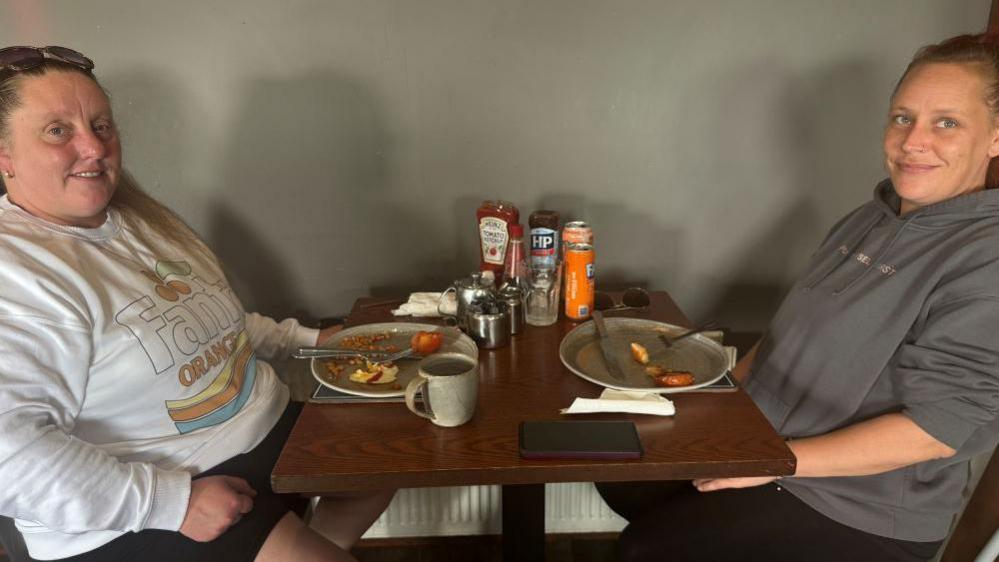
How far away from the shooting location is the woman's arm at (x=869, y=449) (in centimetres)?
88

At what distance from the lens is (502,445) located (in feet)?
2.72

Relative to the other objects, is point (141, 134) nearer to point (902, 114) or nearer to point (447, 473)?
point (447, 473)

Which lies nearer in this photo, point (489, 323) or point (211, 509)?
point (211, 509)

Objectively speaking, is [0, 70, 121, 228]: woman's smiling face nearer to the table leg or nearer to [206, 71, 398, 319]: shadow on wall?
[206, 71, 398, 319]: shadow on wall

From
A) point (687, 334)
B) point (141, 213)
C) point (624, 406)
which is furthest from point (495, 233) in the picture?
point (141, 213)

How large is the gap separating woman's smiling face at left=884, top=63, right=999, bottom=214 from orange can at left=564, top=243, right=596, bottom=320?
523 millimetres

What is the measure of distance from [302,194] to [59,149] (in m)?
0.62

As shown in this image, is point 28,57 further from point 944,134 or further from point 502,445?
point 944,134

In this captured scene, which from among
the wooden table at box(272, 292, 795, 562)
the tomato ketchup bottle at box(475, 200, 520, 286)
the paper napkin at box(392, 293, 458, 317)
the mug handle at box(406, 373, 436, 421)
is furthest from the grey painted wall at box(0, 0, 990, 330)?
the mug handle at box(406, 373, 436, 421)

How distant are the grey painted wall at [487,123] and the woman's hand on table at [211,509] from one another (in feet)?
2.34

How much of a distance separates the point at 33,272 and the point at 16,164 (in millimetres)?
182

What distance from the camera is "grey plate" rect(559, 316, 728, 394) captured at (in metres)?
0.98

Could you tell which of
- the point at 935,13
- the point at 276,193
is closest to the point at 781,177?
the point at 935,13

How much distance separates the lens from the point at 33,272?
85 centimetres
